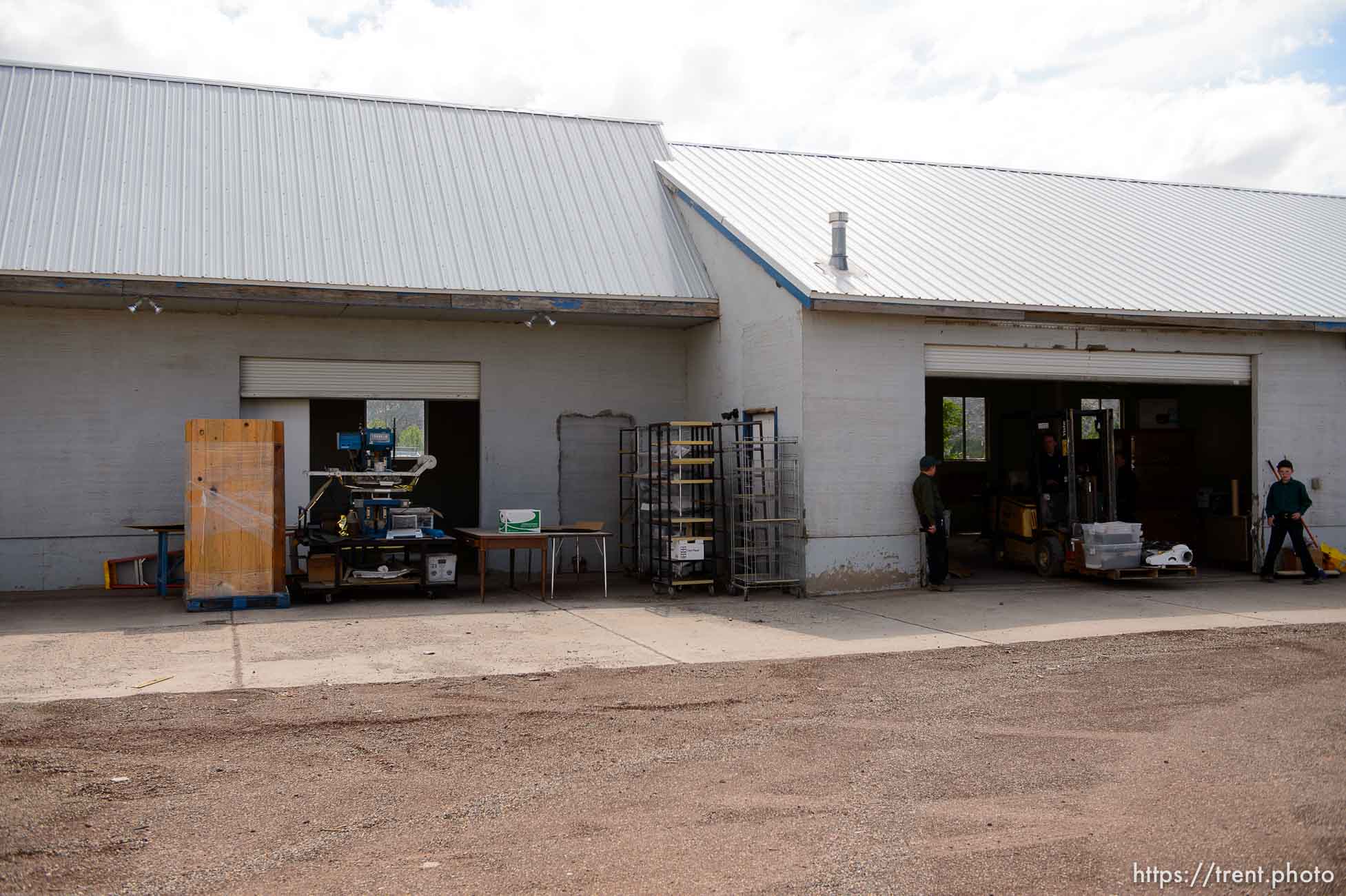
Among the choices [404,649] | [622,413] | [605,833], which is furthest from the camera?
[622,413]

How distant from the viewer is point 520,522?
13773 mm

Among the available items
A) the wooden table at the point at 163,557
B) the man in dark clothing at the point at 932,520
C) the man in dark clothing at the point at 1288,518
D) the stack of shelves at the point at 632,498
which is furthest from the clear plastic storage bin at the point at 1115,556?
the wooden table at the point at 163,557

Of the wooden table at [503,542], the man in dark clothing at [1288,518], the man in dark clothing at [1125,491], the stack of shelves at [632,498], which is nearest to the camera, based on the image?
the wooden table at [503,542]

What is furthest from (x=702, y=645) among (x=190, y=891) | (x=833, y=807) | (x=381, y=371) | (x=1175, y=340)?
(x=1175, y=340)

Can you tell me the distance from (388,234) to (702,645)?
820 cm

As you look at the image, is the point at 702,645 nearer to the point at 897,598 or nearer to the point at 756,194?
the point at 897,598

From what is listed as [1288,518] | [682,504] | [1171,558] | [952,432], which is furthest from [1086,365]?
[952,432]

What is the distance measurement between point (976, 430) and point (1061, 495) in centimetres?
1081

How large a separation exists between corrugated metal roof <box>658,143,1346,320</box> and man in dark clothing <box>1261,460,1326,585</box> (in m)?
2.32

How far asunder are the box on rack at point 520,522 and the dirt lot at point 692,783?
489cm

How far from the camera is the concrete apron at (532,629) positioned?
924 cm

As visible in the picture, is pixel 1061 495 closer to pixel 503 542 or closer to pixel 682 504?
pixel 682 504

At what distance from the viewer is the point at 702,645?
34.2 ft

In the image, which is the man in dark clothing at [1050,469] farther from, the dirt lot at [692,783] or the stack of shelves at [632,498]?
the dirt lot at [692,783]
